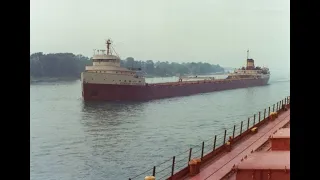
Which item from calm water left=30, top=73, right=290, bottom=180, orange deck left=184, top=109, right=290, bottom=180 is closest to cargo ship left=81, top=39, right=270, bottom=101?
calm water left=30, top=73, right=290, bottom=180

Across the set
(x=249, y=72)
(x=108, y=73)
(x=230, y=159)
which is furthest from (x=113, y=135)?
(x=249, y=72)

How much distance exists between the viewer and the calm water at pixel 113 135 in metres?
16.8

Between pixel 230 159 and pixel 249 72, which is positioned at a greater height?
pixel 249 72

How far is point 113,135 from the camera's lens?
24297 mm

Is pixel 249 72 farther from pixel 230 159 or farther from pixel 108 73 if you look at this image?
pixel 230 159

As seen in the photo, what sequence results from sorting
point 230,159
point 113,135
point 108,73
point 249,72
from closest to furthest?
1. point 230,159
2. point 113,135
3. point 108,73
4. point 249,72

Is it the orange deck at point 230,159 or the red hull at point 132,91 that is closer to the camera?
the orange deck at point 230,159

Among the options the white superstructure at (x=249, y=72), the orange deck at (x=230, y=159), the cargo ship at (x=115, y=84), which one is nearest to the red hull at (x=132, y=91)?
the cargo ship at (x=115, y=84)

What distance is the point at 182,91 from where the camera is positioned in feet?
174

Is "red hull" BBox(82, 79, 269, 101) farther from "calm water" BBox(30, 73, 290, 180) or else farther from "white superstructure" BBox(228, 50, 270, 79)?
"white superstructure" BBox(228, 50, 270, 79)

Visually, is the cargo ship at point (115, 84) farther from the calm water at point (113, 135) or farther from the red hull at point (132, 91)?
the calm water at point (113, 135)
